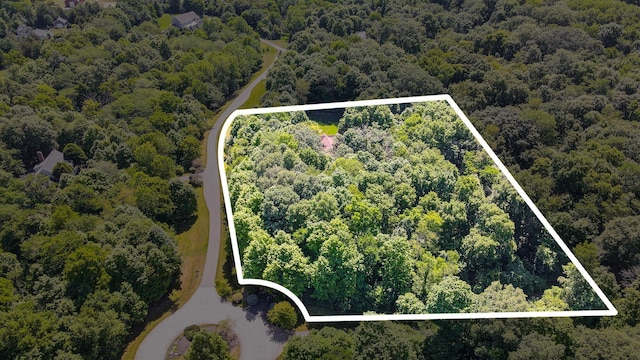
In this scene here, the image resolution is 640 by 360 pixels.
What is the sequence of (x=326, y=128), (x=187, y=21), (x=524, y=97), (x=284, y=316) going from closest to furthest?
(x=326, y=128)
(x=284, y=316)
(x=524, y=97)
(x=187, y=21)

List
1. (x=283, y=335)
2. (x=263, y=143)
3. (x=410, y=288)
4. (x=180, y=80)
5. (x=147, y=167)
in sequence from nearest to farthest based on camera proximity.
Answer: (x=410, y=288) < (x=263, y=143) < (x=283, y=335) < (x=147, y=167) < (x=180, y=80)

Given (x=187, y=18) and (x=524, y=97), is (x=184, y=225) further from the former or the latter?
(x=187, y=18)

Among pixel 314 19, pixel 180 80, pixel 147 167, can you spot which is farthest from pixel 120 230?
pixel 314 19

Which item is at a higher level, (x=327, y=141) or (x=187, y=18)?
(x=327, y=141)

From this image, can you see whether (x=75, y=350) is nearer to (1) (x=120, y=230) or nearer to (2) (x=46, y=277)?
(2) (x=46, y=277)

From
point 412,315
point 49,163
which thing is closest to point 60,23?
point 49,163

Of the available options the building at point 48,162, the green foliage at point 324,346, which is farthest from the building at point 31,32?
the green foliage at point 324,346

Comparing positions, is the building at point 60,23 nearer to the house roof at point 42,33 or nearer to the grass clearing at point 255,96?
the house roof at point 42,33
